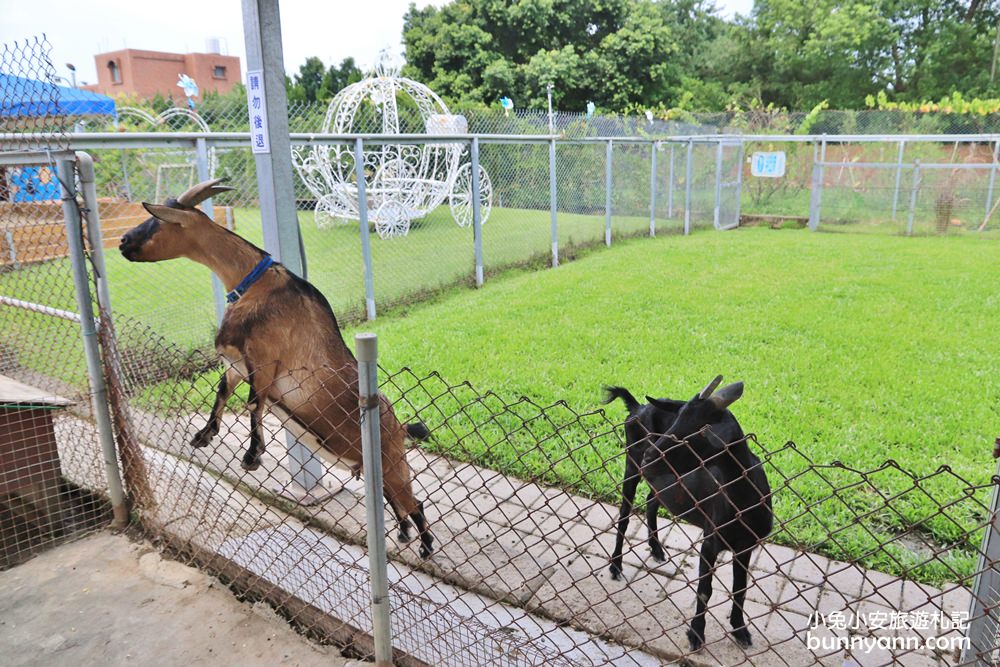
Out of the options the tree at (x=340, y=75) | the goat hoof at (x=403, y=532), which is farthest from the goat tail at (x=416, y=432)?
the tree at (x=340, y=75)

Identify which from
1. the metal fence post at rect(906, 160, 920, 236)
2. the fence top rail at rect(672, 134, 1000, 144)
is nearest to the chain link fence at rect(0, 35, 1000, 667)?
the fence top rail at rect(672, 134, 1000, 144)

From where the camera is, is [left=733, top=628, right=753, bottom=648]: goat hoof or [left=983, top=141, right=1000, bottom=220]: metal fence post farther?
[left=983, top=141, right=1000, bottom=220]: metal fence post

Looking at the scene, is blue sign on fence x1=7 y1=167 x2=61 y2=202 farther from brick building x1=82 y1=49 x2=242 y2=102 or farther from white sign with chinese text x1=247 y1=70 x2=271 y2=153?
brick building x1=82 y1=49 x2=242 y2=102

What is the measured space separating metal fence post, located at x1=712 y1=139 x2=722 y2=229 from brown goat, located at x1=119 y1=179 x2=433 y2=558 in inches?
503

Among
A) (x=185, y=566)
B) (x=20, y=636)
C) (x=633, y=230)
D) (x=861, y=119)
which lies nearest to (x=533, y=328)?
(x=185, y=566)

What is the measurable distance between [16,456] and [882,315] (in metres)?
7.12

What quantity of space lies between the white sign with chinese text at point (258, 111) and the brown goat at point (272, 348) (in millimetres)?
529

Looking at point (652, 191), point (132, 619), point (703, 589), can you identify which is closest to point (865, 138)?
point (652, 191)

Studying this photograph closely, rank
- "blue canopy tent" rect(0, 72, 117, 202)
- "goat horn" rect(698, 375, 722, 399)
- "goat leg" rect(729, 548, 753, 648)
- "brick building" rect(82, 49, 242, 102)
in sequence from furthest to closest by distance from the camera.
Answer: "brick building" rect(82, 49, 242, 102) → "blue canopy tent" rect(0, 72, 117, 202) → "goat leg" rect(729, 548, 753, 648) → "goat horn" rect(698, 375, 722, 399)

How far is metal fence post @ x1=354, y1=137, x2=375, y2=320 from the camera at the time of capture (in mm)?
7027

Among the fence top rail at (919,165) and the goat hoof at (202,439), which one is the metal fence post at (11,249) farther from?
the fence top rail at (919,165)

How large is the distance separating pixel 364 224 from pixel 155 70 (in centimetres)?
3780

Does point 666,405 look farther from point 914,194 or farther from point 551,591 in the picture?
point 914,194

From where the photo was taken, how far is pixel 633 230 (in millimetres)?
13047
